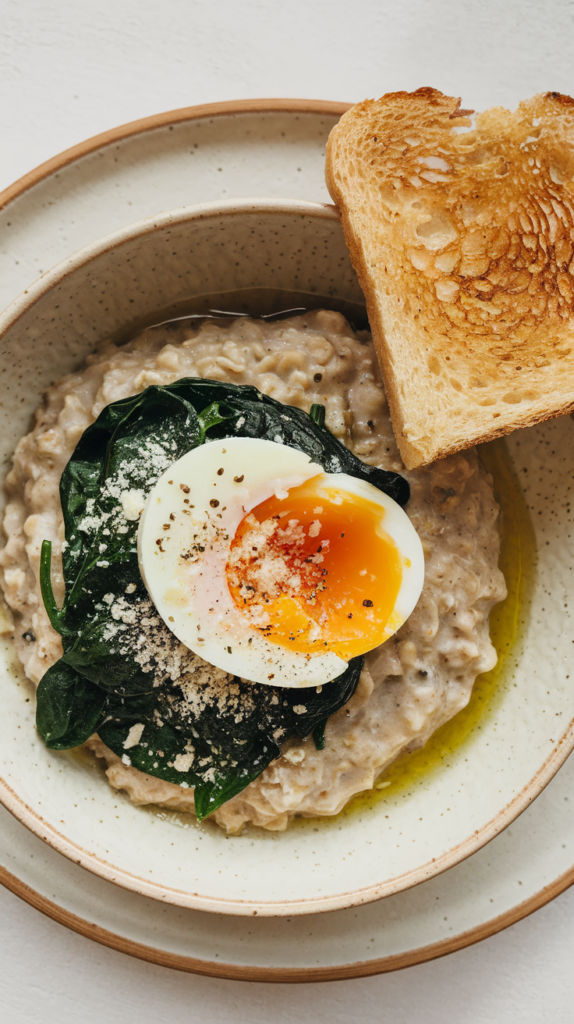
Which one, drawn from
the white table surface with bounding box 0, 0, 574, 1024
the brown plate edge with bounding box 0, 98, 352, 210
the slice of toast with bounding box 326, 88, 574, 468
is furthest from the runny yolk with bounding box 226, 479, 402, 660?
the white table surface with bounding box 0, 0, 574, 1024

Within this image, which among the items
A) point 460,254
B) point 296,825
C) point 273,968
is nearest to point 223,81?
point 460,254

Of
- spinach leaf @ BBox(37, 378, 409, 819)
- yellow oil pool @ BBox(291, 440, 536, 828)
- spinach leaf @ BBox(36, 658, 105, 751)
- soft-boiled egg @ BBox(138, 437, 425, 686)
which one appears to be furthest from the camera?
yellow oil pool @ BBox(291, 440, 536, 828)

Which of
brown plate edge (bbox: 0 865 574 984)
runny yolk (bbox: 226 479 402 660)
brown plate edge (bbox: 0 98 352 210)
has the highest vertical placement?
brown plate edge (bbox: 0 98 352 210)

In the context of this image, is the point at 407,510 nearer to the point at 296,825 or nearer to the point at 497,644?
the point at 497,644

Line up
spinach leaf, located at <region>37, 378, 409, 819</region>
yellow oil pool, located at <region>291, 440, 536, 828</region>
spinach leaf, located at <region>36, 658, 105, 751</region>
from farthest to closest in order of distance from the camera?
yellow oil pool, located at <region>291, 440, 536, 828</region>
spinach leaf, located at <region>36, 658, 105, 751</region>
spinach leaf, located at <region>37, 378, 409, 819</region>

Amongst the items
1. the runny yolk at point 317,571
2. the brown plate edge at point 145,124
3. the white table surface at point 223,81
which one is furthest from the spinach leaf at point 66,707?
the brown plate edge at point 145,124

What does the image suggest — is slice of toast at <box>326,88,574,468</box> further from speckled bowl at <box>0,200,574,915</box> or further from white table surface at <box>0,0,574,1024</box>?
white table surface at <box>0,0,574,1024</box>

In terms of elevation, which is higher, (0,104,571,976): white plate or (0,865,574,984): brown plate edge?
(0,104,571,976): white plate
